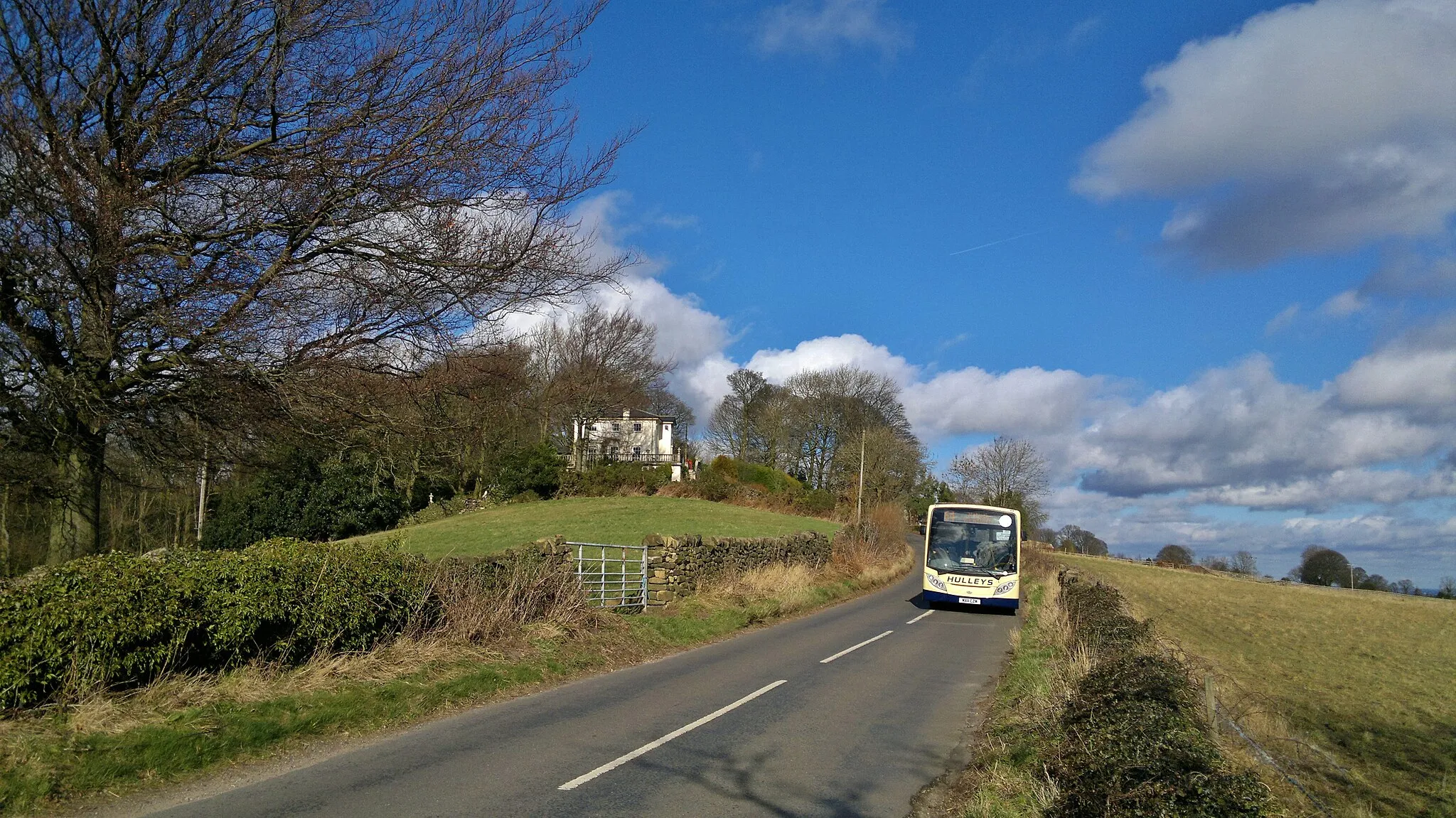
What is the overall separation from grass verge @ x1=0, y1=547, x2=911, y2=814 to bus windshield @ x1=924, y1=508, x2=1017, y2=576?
12.3m

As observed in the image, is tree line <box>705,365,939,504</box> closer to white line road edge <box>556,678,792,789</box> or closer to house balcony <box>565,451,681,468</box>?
house balcony <box>565,451,681,468</box>

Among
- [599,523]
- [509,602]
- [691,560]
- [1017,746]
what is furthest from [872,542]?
[1017,746]

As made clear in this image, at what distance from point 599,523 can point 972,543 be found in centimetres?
2183

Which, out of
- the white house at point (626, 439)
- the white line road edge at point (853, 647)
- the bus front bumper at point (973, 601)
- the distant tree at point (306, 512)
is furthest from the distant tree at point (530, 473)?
the white line road edge at point (853, 647)

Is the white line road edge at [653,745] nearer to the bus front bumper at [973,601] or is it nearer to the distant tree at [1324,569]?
the bus front bumper at [973,601]

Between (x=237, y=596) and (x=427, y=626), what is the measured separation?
10.5ft

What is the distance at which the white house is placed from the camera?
55.8 metres

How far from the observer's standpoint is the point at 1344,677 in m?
20.7

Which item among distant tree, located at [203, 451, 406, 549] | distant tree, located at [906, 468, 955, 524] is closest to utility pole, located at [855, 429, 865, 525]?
distant tree, located at [906, 468, 955, 524]

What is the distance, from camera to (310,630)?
886 cm

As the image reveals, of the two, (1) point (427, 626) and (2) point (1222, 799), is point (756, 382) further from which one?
(2) point (1222, 799)

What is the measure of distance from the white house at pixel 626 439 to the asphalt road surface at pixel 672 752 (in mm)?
43226

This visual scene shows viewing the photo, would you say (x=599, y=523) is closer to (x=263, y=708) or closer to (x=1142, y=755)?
(x=263, y=708)

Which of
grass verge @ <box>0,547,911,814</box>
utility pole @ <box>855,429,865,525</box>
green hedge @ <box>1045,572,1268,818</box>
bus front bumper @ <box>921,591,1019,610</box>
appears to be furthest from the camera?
utility pole @ <box>855,429,865,525</box>
